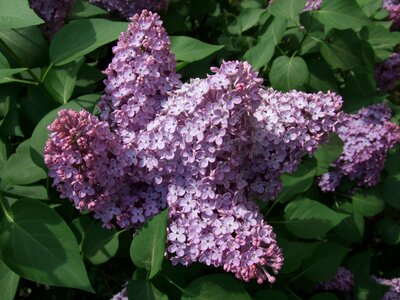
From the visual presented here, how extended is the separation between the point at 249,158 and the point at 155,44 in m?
0.37

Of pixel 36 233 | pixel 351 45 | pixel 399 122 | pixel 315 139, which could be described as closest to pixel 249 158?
pixel 315 139

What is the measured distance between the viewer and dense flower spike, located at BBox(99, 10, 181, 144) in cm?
136

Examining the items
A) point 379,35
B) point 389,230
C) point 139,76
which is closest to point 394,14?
point 379,35

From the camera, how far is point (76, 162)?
1.27 meters

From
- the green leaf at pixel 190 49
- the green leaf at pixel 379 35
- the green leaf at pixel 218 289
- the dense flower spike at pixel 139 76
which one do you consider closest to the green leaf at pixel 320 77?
the green leaf at pixel 379 35

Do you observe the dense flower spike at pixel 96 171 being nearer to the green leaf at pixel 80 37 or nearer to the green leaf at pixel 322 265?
the green leaf at pixel 80 37

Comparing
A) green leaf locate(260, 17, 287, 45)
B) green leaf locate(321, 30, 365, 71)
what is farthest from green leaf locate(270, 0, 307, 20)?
green leaf locate(321, 30, 365, 71)

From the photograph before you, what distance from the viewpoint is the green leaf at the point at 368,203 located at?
233 centimetres

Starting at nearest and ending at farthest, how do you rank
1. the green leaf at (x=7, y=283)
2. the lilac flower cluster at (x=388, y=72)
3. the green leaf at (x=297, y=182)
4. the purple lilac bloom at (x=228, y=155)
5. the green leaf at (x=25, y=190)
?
the purple lilac bloom at (x=228, y=155) < the green leaf at (x=7, y=283) < the green leaf at (x=25, y=190) < the green leaf at (x=297, y=182) < the lilac flower cluster at (x=388, y=72)

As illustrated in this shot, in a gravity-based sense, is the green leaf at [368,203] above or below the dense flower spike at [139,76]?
below

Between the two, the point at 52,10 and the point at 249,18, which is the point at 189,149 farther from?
the point at 249,18

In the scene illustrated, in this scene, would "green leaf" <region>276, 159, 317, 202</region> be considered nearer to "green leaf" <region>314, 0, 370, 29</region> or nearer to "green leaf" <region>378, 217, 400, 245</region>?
"green leaf" <region>314, 0, 370, 29</region>

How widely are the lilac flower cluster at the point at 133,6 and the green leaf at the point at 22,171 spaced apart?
89 centimetres

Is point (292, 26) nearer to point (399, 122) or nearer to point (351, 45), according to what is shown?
point (351, 45)
